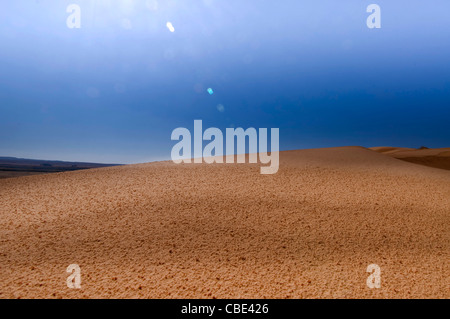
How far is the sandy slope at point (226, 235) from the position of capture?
3.77 meters

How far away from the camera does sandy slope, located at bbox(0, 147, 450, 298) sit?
3.77 m

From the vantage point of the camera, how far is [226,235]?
507 cm

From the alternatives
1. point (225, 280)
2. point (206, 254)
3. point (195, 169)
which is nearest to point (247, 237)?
point (206, 254)

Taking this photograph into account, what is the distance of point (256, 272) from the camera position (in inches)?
157

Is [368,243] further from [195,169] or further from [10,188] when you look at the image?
[10,188]

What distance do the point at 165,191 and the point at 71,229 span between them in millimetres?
2448
